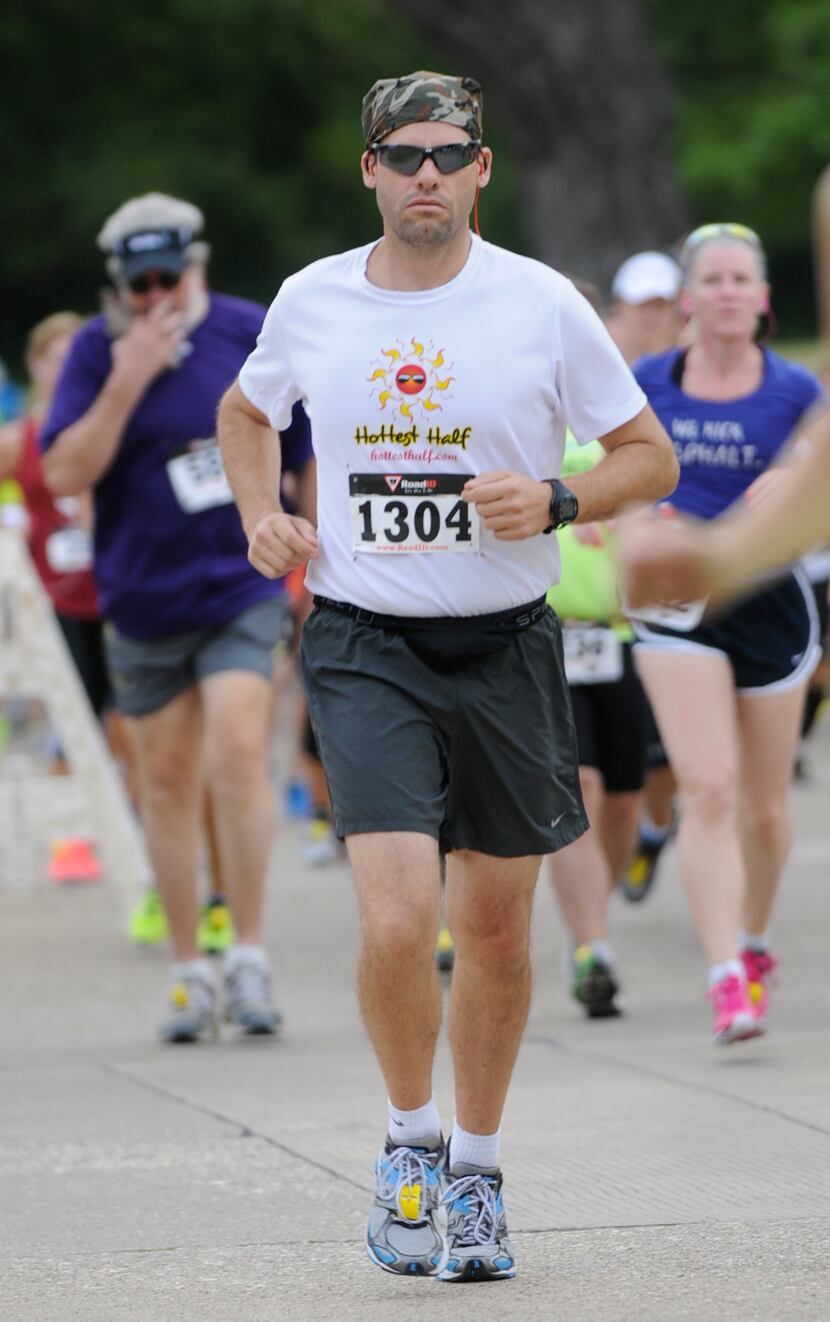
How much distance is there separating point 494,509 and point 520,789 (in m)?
0.55

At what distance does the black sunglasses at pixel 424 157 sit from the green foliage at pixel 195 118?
37412mm

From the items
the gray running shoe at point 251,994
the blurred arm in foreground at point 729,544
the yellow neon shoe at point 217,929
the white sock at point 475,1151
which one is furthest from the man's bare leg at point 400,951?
the yellow neon shoe at point 217,929

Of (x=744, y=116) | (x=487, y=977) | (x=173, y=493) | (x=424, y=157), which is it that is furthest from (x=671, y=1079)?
(x=744, y=116)

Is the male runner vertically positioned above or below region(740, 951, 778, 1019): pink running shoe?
above

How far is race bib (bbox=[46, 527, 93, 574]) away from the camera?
10.9 m

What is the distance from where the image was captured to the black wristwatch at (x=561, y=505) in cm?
438

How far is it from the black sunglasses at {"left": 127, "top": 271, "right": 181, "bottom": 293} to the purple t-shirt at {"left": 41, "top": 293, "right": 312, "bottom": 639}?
15 centimetres

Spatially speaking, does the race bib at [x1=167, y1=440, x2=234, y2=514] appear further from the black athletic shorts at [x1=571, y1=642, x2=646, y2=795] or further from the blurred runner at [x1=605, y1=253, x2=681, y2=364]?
the blurred runner at [x1=605, y1=253, x2=681, y2=364]

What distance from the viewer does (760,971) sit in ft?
24.2

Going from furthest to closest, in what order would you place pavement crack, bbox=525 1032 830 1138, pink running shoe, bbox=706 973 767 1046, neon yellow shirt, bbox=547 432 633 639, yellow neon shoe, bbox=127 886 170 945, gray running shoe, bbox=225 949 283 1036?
yellow neon shoe, bbox=127 886 170 945 → neon yellow shirt, bbox=547 432 633 639 → gray running shoe, bbox=225 949 283 1036 → pink running shoe, bbox=706 973 767 1046 → pavement crack, bbox=525 1032 830 1138

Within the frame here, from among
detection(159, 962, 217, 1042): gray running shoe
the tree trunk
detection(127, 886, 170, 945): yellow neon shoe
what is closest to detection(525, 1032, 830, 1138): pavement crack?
detection(159, 962, 217, 1042): gray running shoe

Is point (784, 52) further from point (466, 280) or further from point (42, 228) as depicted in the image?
point (466, 280)

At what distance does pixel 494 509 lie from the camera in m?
4.33

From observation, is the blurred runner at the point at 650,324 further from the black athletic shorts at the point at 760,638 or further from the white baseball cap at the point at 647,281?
the black athletic shorts at the point at 760,638
